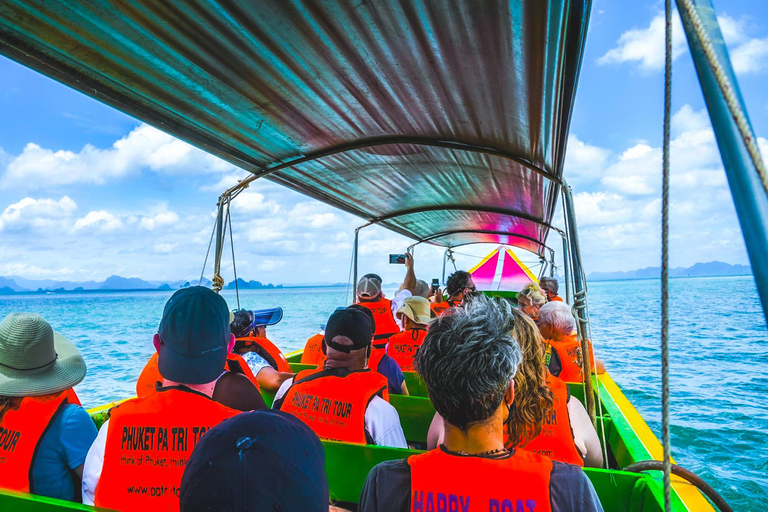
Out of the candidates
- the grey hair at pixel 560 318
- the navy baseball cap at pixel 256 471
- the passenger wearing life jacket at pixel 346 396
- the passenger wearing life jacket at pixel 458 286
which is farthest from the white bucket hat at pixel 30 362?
the passenger wearing life jacket at pixel 458 286

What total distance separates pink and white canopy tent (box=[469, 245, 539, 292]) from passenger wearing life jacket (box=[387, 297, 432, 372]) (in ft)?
29.6

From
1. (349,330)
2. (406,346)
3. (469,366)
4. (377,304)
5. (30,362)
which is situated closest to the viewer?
(469,366)

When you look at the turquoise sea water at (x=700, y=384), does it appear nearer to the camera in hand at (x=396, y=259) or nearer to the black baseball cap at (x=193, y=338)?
the black baseball cap at (x=193, y=338)

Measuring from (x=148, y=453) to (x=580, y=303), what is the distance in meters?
2.33

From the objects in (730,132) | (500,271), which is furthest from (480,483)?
(500,271)

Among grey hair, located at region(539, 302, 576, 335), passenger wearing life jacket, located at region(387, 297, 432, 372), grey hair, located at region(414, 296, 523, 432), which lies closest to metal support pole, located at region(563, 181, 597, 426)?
grey hair, located at region(539, 302, 576, 335)

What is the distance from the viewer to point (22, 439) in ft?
6.15

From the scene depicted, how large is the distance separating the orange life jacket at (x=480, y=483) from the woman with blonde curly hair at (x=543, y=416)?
1.70ft

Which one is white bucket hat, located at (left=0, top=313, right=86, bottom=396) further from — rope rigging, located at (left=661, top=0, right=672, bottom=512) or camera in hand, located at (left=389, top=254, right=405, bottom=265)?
camera in hand, located at (left=389, top=254, right=405, bottom=265)

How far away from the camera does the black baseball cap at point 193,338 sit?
1.76 meters

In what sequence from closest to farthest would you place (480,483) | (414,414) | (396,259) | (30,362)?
(480,483) → (30,362) → (414,414) → (396,259)

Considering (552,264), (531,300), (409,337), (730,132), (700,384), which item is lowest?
(700,384)

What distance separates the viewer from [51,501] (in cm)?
147

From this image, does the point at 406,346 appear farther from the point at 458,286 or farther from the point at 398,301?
the point at 398,301
